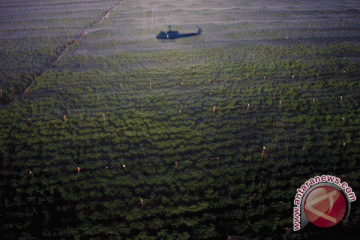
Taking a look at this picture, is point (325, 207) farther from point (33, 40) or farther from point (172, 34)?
point (33, 40)

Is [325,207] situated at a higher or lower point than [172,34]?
lower

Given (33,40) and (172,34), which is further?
(172,34)

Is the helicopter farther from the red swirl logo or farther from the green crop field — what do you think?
the red swirl logo

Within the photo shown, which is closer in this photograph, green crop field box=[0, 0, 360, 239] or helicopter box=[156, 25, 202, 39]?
green crop field box=[0, 0, 360, 239]

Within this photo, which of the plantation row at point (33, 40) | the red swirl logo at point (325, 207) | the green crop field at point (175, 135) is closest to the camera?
the red swirl logo at point (325, 207)

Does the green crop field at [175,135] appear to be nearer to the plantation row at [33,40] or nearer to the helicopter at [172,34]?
the plantation row at [33,40]

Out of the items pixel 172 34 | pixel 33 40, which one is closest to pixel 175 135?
pixel 172 34

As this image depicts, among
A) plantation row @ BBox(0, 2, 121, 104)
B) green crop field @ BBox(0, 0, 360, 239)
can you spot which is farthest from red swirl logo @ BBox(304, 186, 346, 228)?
plantation row @ BBox(0, 2, 121, 104)

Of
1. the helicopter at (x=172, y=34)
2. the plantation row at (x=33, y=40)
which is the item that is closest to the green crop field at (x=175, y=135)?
the plantation row at (x=33, y=40)

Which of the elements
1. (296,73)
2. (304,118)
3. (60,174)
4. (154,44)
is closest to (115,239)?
(60,174)

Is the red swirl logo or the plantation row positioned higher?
the plantation row
